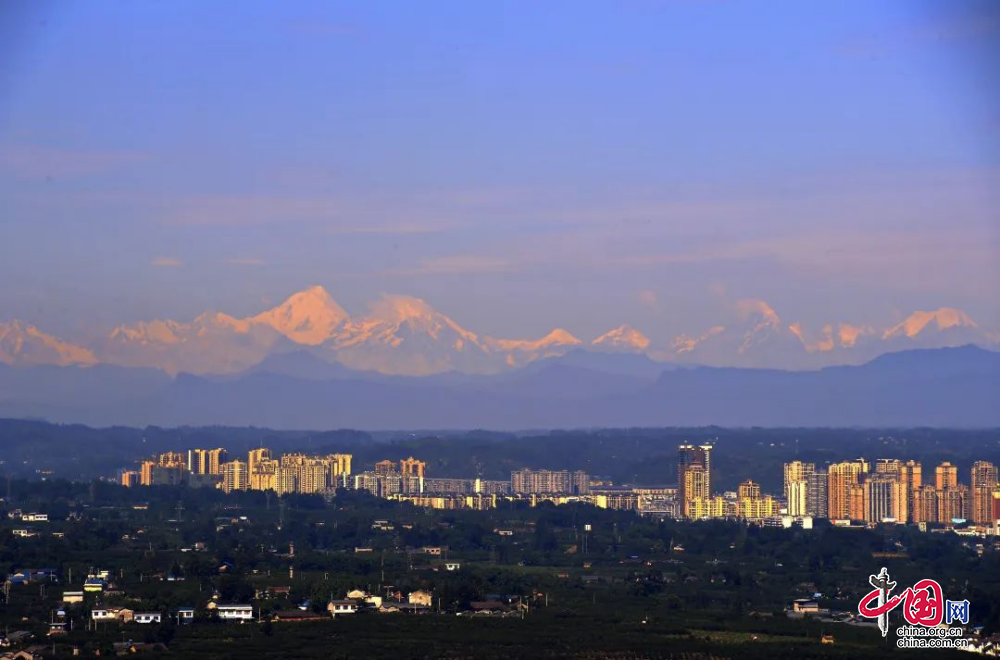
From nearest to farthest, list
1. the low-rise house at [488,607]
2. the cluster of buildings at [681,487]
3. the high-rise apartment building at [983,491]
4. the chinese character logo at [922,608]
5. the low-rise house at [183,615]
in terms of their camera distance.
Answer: the chinese character logo at [922,608]
the low-rise house at [183,615]
the low-rise house at [488,607]
the high-rise apartment building at [983,491]
the cluster of buildings at [681,487]

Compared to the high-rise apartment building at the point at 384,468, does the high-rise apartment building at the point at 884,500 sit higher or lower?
lower

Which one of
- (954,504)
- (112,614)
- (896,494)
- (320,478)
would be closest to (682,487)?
(896,494)

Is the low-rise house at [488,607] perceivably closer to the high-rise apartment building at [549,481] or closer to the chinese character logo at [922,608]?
the chinese character logo at [922,608]

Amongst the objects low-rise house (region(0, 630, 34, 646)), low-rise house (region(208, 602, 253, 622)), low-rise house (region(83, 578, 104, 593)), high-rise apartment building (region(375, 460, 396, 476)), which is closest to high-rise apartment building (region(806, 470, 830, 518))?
high-rise apartment building (region(375, 460, 396, 476))

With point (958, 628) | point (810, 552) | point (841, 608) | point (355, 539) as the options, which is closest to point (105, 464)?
point (355, 539)

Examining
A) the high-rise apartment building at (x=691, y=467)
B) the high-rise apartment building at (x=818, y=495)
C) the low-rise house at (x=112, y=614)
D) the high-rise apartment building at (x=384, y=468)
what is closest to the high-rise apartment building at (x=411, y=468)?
the high-rise apartment building at (x=384, y=468)
